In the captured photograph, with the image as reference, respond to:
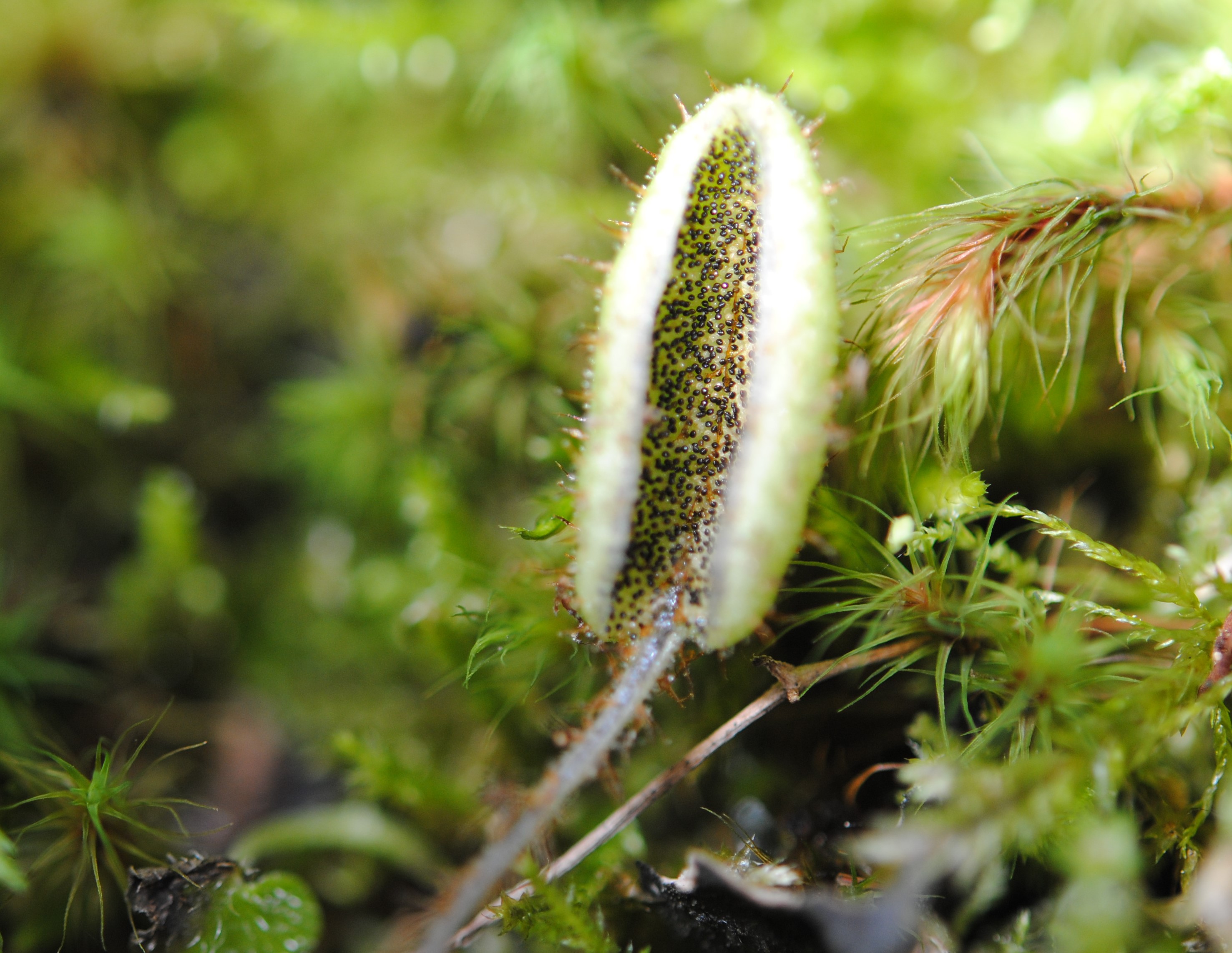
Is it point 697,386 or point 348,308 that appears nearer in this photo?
point 697,386

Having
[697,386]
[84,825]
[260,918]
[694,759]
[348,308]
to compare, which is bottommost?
[260,918]

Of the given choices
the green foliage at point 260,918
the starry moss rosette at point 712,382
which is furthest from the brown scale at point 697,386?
the green foliage at point 260,918

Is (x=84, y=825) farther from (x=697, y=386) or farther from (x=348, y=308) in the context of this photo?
(x=348, y=308)

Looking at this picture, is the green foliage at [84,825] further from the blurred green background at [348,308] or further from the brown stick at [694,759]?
the brown stick at [694,759]

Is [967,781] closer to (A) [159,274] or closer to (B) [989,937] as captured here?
(B) [989,937]

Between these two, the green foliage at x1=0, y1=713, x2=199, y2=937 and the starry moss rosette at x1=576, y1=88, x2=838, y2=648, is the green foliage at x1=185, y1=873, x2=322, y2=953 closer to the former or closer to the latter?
the green foliage at x1=0, y1=713, x2=199, y2=937

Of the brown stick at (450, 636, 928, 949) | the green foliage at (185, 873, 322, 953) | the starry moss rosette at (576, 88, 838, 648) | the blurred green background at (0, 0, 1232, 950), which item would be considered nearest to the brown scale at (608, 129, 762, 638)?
the starry moss rosette at (576, 88, 838, 648)

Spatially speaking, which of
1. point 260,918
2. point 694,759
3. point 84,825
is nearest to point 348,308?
point 84,825
